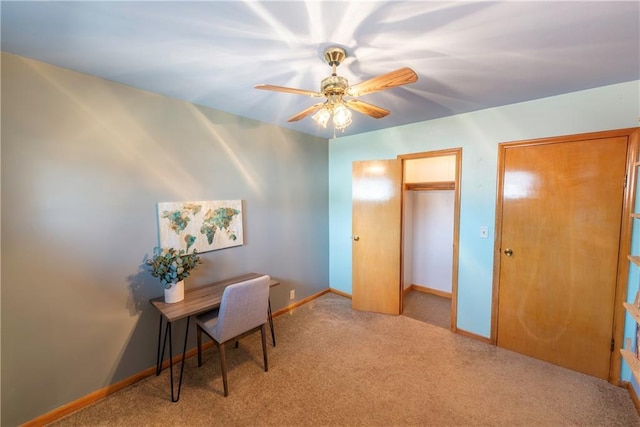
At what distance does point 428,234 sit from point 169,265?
3446 millimetres

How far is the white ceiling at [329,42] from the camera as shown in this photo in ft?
3.85

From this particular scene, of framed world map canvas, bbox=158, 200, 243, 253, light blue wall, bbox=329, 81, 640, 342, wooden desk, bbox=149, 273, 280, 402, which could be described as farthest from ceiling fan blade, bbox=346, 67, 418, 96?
wooden desk, bbox=149, 273, 280, 402

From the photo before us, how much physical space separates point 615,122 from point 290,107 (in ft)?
8.57

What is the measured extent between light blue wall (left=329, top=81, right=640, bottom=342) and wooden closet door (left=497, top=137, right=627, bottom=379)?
13cm

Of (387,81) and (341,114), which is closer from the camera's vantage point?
(387,81)

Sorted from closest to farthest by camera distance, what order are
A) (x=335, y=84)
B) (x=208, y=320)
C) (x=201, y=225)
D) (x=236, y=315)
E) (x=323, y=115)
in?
(x=335, y=84), (x=323, y=115), (x=236, y=315), (x=208, y=320), (x=201, y=225)

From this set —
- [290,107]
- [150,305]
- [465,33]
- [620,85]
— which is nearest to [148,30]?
[290,107]

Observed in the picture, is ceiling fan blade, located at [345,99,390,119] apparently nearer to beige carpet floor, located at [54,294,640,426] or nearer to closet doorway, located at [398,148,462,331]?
closet doorway, located at [398,148,462,331]

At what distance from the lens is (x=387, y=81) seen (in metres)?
1.33

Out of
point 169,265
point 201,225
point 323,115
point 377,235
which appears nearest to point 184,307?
point 169,265

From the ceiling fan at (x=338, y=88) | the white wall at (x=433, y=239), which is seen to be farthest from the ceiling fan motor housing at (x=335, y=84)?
the white wall at (x=433, y=239)

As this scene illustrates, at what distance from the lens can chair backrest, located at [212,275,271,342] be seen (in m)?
1.88

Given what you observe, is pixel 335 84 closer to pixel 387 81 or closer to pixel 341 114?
pixel 341 114

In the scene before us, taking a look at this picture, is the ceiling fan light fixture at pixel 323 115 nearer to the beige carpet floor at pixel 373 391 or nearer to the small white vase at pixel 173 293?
the small white vase at pixel 173 293
